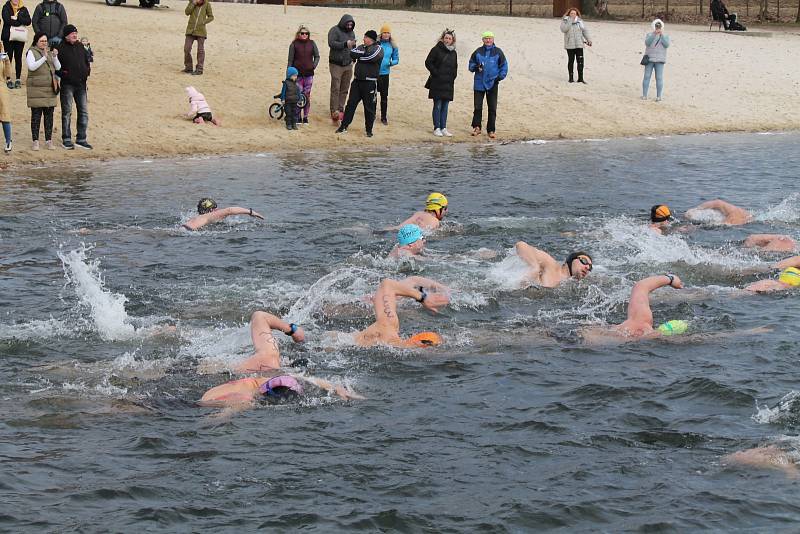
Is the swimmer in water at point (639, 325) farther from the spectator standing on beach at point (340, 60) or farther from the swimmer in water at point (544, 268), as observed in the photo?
the spectator standing on beach at point (340, 60)

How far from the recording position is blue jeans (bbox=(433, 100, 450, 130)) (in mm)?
23234

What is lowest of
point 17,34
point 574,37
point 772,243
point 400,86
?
point 772,243

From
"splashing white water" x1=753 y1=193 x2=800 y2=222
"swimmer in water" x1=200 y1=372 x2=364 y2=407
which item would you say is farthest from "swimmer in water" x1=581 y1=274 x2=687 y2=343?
"splashing white water" x1=753 y1=193 x2=800 y2=222

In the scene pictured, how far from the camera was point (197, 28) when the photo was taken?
24375 mm

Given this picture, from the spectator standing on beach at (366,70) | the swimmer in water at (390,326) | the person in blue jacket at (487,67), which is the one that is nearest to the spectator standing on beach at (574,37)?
the person in blue jacket at (487,67)

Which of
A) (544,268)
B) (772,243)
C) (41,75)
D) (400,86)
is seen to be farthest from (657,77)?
(544,268)

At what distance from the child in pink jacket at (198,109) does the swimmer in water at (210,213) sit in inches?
283

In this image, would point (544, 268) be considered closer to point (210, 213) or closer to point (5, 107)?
point (210, 213)

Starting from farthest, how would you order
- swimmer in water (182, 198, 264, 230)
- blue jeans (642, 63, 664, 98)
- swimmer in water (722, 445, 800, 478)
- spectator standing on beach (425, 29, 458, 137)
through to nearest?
1. blue jeans (642, 63, 664, 98)
2. spectator standing on beach (425, 29, 458, 137)
3. swimmer in water (182, 198, 264, 230)
4. swimmer in water (722, 445, 800, 478)

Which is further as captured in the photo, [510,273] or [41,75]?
[41,75]

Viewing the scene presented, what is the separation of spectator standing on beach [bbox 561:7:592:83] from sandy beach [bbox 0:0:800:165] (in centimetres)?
54

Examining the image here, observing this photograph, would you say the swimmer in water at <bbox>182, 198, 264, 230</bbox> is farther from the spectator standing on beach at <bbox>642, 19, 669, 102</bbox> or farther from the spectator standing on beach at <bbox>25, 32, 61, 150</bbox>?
the spectator standing on beach at <bbox>642, 19, 669, 102</bbox>

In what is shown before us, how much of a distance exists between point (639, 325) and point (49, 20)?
1440 cm

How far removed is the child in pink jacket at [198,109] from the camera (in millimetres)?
22500
